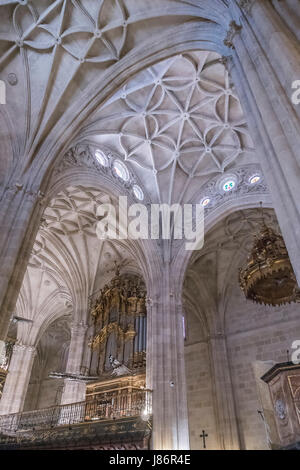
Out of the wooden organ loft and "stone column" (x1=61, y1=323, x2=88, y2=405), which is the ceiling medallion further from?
"stone column" (x1=61, y1=323, x2=88, y2=405)

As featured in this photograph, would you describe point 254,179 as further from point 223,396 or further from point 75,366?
point 75,366

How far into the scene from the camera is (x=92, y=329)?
59.0 ft

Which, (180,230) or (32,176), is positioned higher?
(180,230)

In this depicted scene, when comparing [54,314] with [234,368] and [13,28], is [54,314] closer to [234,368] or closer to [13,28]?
[234,368]

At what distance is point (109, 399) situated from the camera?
515 inches

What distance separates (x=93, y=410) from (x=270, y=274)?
29.8 feet

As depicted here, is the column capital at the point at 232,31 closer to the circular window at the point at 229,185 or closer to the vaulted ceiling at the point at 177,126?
the vaulted ceiling at the point at 177,126

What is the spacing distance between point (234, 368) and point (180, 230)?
8456 mm

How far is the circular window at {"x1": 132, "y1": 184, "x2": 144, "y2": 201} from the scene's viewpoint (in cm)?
1593

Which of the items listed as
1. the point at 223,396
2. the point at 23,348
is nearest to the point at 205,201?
the point at 223,396

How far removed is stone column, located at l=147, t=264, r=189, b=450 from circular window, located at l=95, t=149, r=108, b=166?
5.76m
